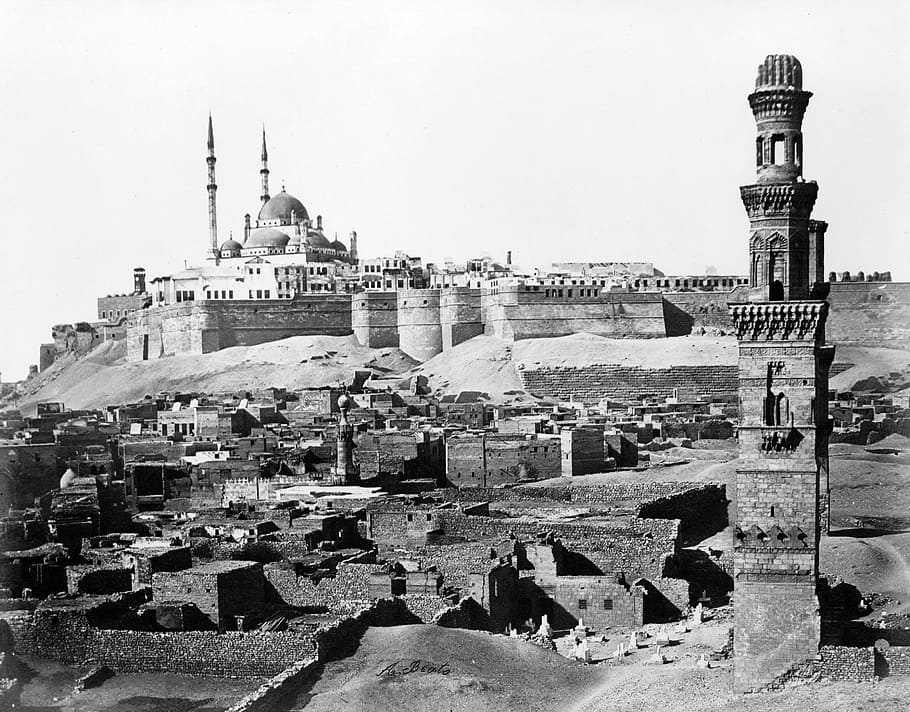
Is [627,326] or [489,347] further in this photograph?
[627,326]

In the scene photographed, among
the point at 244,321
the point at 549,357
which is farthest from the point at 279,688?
the point at 244,321

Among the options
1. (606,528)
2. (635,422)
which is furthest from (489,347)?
(606,528)

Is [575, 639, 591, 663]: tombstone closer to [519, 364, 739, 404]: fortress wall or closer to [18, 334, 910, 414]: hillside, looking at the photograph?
[18, 334, 910, 414]: hillside

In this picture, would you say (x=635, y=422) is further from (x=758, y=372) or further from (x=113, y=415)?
(x=758, y=372)

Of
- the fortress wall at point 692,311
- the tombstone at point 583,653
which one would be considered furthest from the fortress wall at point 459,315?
the tombstone at point 583,653

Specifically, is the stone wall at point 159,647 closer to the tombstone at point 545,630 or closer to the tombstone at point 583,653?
the tombstone at point 583,653
